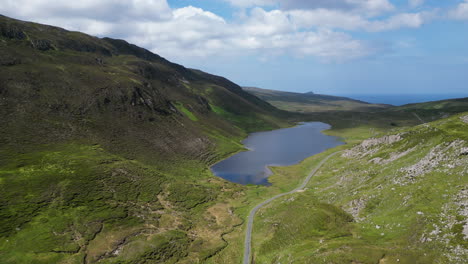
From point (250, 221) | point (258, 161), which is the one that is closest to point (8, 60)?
point (250, 221)

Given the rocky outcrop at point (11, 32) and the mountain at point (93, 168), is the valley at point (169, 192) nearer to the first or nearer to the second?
the mountain at point (93, 168)

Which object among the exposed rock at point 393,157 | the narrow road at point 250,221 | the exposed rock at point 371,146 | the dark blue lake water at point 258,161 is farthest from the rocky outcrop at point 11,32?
the exposed rock at point 393,157

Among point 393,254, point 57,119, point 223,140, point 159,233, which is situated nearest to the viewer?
point 393,254

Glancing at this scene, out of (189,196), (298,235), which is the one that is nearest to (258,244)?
(298,235)

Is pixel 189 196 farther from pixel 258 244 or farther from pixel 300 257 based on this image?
pixel 300 257

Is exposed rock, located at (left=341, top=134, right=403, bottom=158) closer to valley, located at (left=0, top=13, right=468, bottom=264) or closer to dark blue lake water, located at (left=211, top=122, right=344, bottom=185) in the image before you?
valley, located at (left=0, top=13, right=468, bottom=264)

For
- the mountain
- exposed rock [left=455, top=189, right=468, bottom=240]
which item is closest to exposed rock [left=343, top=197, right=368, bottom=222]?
exposed rock [left=455, top=189, right=468, bottom=240]
